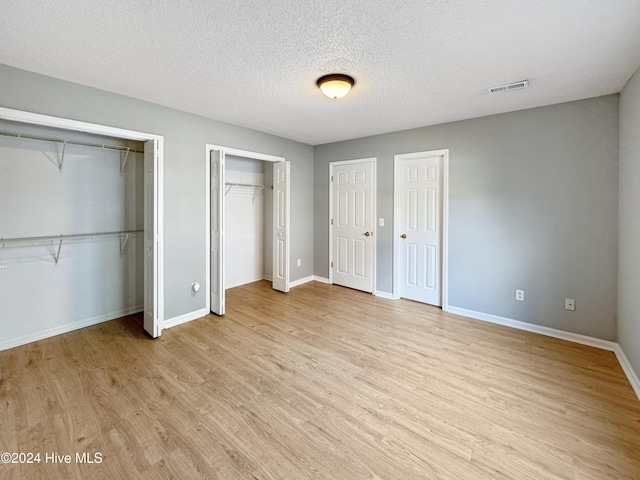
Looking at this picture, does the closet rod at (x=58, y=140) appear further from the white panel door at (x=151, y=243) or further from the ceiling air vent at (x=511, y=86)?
the ceiling air vent at (x=511, y=86)

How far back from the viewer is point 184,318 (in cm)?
350

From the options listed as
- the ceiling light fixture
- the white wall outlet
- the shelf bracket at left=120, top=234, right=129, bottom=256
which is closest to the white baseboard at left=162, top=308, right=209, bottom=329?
the shelf bracket at left=120, top=234, right=129, bottom=256

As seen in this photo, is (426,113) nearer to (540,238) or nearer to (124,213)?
(540,238)

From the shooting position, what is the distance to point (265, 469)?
1541mm

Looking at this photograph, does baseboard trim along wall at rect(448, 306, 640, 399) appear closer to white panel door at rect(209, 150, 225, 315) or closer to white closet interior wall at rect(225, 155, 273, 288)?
white panel door at rect(209, 150, 225, 315)

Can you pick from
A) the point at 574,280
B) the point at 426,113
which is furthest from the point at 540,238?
the point at 426,113

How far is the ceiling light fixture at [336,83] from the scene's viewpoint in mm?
2445

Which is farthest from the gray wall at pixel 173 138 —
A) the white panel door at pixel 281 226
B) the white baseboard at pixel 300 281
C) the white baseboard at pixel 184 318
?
the white baseboard at pixel 300 281

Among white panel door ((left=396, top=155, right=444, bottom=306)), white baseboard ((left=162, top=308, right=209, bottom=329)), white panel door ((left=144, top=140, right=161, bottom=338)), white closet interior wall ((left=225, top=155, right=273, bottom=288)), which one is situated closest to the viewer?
white panel door ((left=144, top=140, right=161, bottom=338))

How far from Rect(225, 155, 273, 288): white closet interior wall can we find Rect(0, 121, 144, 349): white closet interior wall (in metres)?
1.45

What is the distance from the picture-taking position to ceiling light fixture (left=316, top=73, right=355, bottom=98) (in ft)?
8.02

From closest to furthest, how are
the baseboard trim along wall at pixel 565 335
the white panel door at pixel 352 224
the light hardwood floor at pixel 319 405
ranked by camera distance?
the light hardwood floor at pixel 319 405, the baseboard trim along wall at pixel 565 335, the white panel door at pixel 352 224

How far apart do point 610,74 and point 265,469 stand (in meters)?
3.93

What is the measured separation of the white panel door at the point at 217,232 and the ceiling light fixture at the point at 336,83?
171cm
